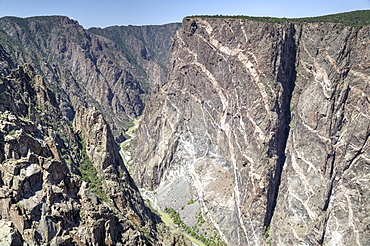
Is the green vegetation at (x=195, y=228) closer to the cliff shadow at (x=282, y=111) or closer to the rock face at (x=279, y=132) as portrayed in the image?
the rock face at (x=279, y=132)

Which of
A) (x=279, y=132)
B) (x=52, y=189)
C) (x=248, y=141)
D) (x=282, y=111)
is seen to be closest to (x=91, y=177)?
(x=52, y=189)

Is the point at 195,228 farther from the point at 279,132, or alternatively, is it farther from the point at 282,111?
the point at 282,111

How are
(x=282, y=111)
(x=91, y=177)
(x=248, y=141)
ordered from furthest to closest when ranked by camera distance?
(x=282, y=111)
(x=248, y=141)
(x=91, y=177)

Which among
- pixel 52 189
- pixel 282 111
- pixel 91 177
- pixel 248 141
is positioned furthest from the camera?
pixel 282 111

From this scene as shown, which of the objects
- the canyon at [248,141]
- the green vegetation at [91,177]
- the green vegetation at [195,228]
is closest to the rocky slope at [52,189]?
the green vegetation at [91,177]

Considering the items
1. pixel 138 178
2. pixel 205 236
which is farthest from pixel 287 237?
pixel 138 178

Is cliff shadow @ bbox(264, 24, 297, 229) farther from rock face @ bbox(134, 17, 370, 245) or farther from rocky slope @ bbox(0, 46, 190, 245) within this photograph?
rocky slope @ bbox(0, 46, 190, 245)

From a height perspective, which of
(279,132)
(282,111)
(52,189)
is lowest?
(279,132)
